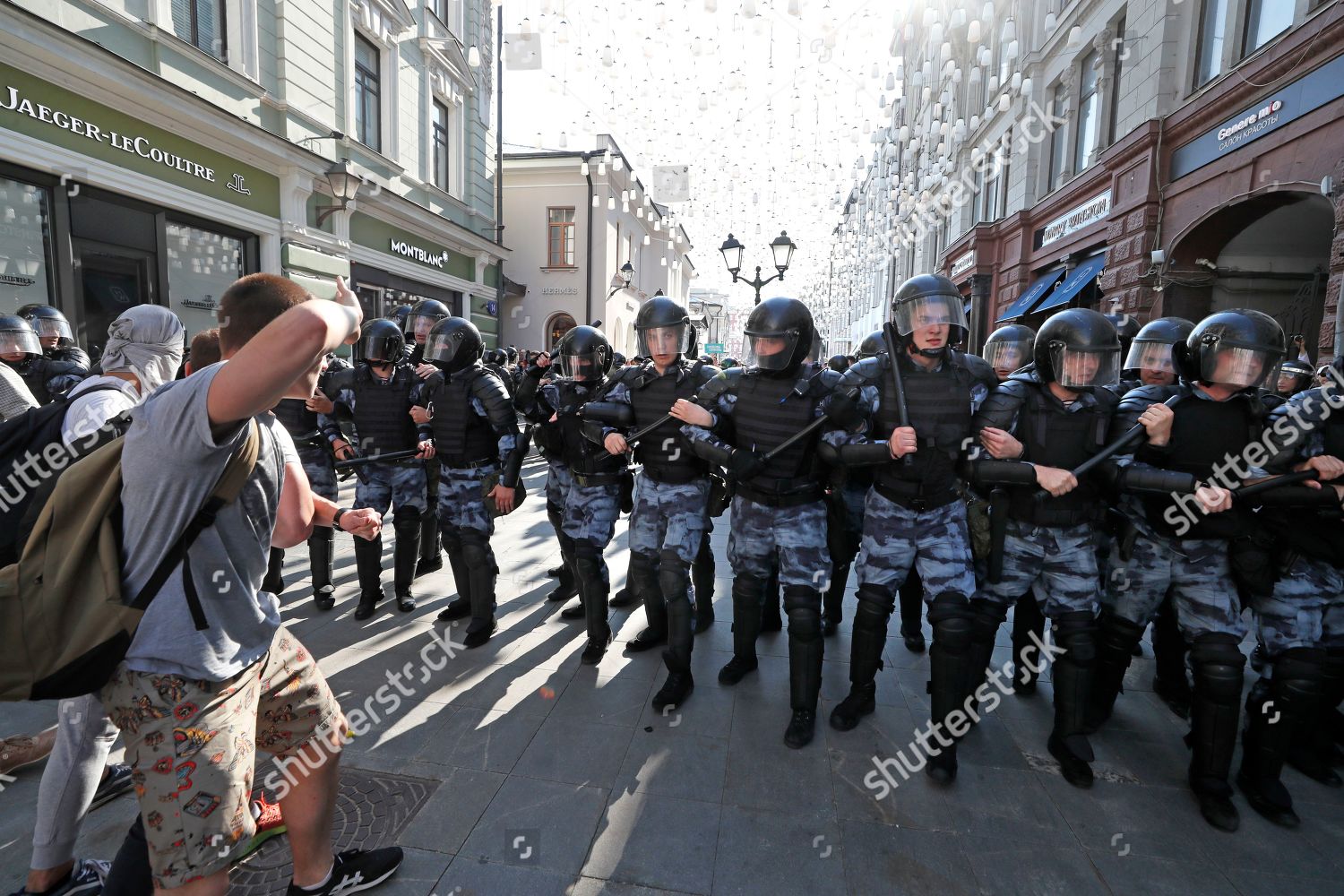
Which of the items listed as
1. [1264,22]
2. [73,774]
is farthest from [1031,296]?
[73,774]

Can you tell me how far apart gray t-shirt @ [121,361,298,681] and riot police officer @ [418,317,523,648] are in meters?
2.48

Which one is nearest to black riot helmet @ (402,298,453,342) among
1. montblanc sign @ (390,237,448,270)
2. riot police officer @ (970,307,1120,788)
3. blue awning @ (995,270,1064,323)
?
riot police officer @ (970,307,1120,788)

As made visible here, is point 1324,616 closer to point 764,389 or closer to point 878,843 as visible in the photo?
point 878,843

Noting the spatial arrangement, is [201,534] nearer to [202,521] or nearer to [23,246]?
[202,521]

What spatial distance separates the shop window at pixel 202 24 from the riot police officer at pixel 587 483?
25.1ft

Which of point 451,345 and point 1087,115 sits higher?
point 1087,115

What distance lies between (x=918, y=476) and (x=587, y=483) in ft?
6.73

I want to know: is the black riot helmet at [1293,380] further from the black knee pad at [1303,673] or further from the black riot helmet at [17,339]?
the black riot helmet at [17,339]

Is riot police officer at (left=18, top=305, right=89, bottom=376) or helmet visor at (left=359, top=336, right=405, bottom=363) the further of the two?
riot police officer at (left=18, top=305, right=89, bottom=376)

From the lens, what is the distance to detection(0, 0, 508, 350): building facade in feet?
21.5

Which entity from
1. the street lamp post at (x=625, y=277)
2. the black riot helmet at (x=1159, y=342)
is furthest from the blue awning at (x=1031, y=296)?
the black riot helmet at (x=1159, y=342)

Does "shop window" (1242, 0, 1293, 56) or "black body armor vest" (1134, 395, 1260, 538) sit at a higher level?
"shop window" (1242, 0, 1293, 56)

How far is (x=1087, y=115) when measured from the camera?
1327cm

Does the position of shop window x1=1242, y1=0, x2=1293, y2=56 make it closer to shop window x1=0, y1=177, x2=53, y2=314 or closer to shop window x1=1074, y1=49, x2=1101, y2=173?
shop window x1=1074, y1=49, x2=1101, y2=173
